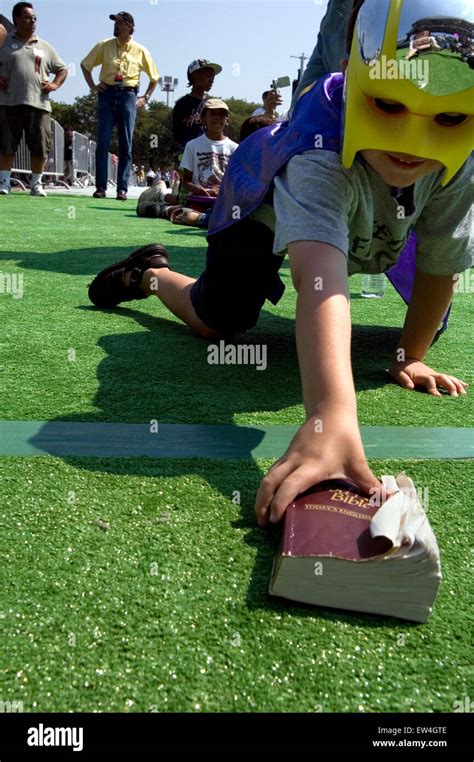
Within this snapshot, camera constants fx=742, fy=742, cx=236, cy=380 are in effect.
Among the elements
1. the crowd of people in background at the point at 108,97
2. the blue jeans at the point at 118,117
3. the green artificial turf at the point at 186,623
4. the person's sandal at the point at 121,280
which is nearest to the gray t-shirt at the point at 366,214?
the green artificial turf at the point at 186,623

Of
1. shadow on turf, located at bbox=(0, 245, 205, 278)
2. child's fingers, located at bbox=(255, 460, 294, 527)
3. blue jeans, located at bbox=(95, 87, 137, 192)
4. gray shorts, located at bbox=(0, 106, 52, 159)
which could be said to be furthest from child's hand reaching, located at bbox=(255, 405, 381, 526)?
gray shorts, located at bbox=(0, 106, 52, 159)

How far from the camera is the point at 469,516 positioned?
144 cm

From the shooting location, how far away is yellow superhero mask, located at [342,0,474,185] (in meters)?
1.50

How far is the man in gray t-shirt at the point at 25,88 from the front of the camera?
9297mm

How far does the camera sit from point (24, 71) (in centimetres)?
926

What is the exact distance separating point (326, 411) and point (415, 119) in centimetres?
64

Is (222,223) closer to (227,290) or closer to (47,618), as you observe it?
(227,290)

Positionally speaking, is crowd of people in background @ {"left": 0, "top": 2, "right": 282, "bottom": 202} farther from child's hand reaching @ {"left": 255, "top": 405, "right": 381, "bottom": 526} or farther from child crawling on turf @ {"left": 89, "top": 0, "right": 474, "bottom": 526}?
child's hand reaching @ {"left": 255, "top": 405, "right": 381, "bottom": 526}

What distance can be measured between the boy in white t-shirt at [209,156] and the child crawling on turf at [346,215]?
5.64 metres

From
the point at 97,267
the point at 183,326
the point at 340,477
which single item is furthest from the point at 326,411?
the point at 97,267

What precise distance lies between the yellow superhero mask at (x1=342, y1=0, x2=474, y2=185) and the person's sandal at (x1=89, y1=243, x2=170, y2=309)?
165cm

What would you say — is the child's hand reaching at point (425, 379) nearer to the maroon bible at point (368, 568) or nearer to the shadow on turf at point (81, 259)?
the maroon bible at point (368, 568)

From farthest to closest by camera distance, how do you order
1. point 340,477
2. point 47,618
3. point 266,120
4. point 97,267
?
point 266,120
point 97,267
point 340,477
point 47,618

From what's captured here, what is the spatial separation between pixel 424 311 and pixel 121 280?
132 centimetres
